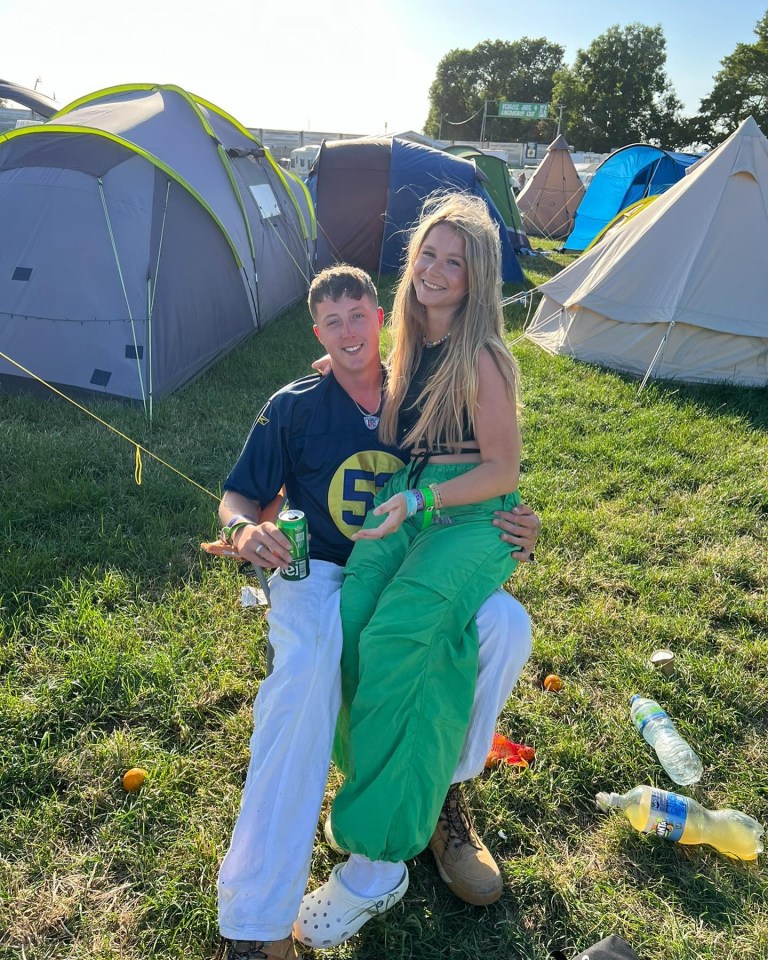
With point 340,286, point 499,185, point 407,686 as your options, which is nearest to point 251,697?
point 407,686

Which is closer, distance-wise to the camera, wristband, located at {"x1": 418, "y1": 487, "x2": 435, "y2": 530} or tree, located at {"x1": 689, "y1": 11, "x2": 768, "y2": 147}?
wristband, located at {"x1": 418, "y1": 487, "x2": 435, "y2": 530}

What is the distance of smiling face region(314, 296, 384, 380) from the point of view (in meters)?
2.13

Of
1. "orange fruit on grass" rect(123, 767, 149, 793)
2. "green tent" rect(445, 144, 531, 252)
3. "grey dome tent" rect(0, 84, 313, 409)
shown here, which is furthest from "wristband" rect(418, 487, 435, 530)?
"green tent" rect(445, 144, 531, 252)

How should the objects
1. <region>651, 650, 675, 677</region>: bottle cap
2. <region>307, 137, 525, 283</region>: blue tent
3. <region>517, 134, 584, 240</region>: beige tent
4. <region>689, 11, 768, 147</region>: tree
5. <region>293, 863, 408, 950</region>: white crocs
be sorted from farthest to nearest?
<region>689, 11, 768, 147</region>: tree, <region>517, 134, 584, 240</region>: beige tent, <region>307, 137, 525, 283</region>: blue tent, <region>651, 650, 675, 677</region>: bottle cap, <region>293, 863, 408, 950</region>: white crocs

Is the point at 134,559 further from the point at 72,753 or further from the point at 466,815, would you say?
the point at 466,815

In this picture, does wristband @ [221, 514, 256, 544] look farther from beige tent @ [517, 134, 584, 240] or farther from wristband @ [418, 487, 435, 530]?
beige tent @ [517, 134, 584, 240]

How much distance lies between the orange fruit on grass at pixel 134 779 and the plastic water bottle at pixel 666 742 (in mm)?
1694

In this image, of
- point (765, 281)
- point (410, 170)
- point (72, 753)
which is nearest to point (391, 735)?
point (72, 753)

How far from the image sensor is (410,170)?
9.51 m

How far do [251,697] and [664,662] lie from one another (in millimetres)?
1621

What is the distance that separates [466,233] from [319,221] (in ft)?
27.9

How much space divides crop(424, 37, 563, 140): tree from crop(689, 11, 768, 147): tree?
2427cm

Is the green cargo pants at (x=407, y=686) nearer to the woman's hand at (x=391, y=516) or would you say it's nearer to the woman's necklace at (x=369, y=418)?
the woman's hand at (x=391, y=516)

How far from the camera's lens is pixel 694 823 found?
2.01 meters
